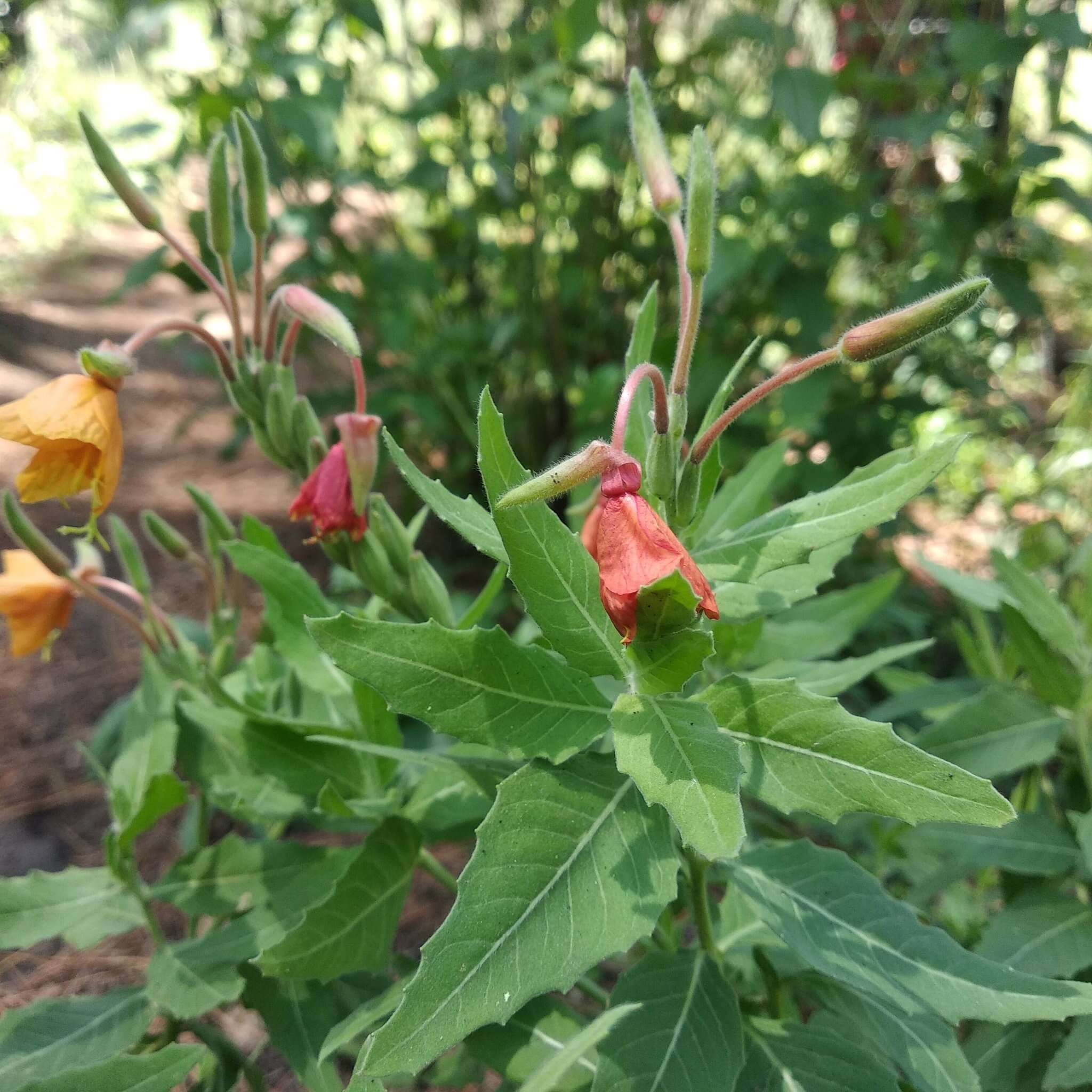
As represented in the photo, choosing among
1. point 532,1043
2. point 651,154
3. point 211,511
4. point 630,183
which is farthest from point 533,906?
point 630,183

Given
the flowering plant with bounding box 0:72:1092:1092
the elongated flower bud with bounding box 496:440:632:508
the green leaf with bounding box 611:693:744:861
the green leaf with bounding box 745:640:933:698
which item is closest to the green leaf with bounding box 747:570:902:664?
the flowering plant with bounding box 0:72:1092:1092

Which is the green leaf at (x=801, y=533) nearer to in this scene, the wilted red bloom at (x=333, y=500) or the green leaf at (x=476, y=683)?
the green leaf at (x=476, y=683)

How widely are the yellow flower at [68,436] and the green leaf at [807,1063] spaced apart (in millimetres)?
955

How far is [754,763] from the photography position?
774 mm

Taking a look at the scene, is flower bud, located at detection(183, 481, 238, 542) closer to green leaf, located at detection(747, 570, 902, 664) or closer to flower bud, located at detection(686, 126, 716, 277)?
flower bud, located at detection(686, 126, 716, 277)

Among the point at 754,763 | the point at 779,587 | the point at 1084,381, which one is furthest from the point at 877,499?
the point at 1084,381

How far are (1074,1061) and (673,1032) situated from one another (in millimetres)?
464

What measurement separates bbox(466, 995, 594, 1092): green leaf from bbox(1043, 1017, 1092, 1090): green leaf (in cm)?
51

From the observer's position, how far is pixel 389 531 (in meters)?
0.97

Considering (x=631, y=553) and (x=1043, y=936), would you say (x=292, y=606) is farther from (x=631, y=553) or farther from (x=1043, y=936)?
(x=1043, y=936)

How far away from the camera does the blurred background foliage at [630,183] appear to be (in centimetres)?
218

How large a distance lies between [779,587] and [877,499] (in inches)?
6.7

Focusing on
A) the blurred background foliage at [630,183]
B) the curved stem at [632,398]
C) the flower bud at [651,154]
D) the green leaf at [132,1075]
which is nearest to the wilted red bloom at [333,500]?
the curved stem at [632,398]

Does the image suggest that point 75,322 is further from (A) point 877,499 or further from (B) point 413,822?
(A) point 877,499
